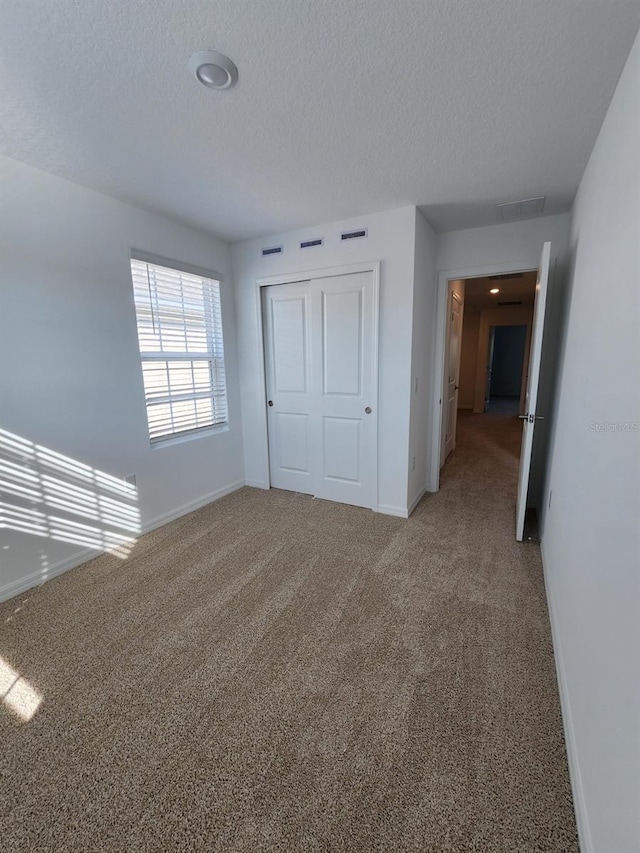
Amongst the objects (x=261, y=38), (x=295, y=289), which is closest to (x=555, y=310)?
(x=295, y=289)

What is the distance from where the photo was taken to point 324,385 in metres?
3.30

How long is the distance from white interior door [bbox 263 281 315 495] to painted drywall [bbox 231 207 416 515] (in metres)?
0.13

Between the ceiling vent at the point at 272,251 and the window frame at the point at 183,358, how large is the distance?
1.58ft

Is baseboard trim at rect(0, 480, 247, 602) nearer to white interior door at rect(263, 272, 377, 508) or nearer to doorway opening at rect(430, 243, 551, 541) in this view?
white interior door at rect(263, 272, 377, 508)

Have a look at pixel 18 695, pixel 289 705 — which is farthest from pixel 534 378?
pixel 18 695

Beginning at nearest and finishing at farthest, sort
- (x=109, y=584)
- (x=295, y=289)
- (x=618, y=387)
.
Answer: (x=618, y=387) < (x=109, y=584) < (x=295, y=289)

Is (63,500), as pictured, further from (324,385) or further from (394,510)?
(394,510)

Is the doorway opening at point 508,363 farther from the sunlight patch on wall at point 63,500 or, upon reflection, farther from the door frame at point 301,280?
the sunlight patch on wall at point 63,500

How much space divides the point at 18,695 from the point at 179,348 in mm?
2455

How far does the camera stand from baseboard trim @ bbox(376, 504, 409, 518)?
307 cm

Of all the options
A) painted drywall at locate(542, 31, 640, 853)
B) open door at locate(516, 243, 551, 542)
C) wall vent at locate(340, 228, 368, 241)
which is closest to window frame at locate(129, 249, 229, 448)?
wall vent at locate(340, 228, 368, 241)

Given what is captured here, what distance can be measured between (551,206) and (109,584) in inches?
164

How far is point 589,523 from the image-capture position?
4.32 ft

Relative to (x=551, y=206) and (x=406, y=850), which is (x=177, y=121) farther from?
(x=406, y=850)
